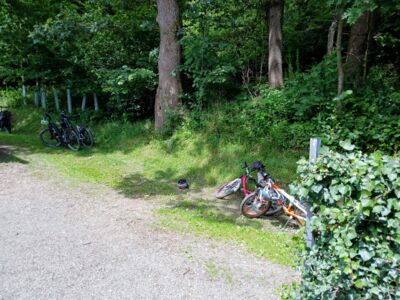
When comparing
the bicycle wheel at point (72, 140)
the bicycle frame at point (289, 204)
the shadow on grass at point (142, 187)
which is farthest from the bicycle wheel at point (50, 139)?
the bicycle frame at point (289, 204)

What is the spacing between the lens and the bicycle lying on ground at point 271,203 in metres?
4.66

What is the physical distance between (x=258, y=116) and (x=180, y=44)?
9.85ft

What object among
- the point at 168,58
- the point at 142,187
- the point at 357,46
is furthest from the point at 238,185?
the point at 168,58

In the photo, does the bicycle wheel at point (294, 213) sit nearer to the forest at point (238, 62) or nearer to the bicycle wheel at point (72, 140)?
the forest at point (238, 62)

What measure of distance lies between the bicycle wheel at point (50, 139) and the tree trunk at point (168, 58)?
325 cm

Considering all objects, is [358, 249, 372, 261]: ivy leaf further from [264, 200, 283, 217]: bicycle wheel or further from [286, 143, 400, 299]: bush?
[264, 200, 283, 217]: bicycle wheel

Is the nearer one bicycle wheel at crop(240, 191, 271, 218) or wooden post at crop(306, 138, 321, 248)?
wooden post at crop(306, 138, 321, 248)

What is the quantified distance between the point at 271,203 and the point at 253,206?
0.27 m

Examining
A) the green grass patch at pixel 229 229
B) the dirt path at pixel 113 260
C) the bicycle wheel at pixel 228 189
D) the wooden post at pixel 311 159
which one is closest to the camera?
the wooden post at pixel 311 159

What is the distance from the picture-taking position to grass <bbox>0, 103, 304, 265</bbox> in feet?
15.0

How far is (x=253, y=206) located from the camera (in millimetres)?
5102

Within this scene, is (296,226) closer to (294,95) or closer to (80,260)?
(80,260)

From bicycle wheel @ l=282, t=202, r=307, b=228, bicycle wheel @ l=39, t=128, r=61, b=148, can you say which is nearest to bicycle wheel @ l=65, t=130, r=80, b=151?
bicycle wheel @ l=39, t=128, r=61, b=148

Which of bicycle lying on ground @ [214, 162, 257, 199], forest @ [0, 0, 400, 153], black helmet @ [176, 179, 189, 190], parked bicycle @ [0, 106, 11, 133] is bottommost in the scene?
black helmet @ [176, 179, 189, 190]
